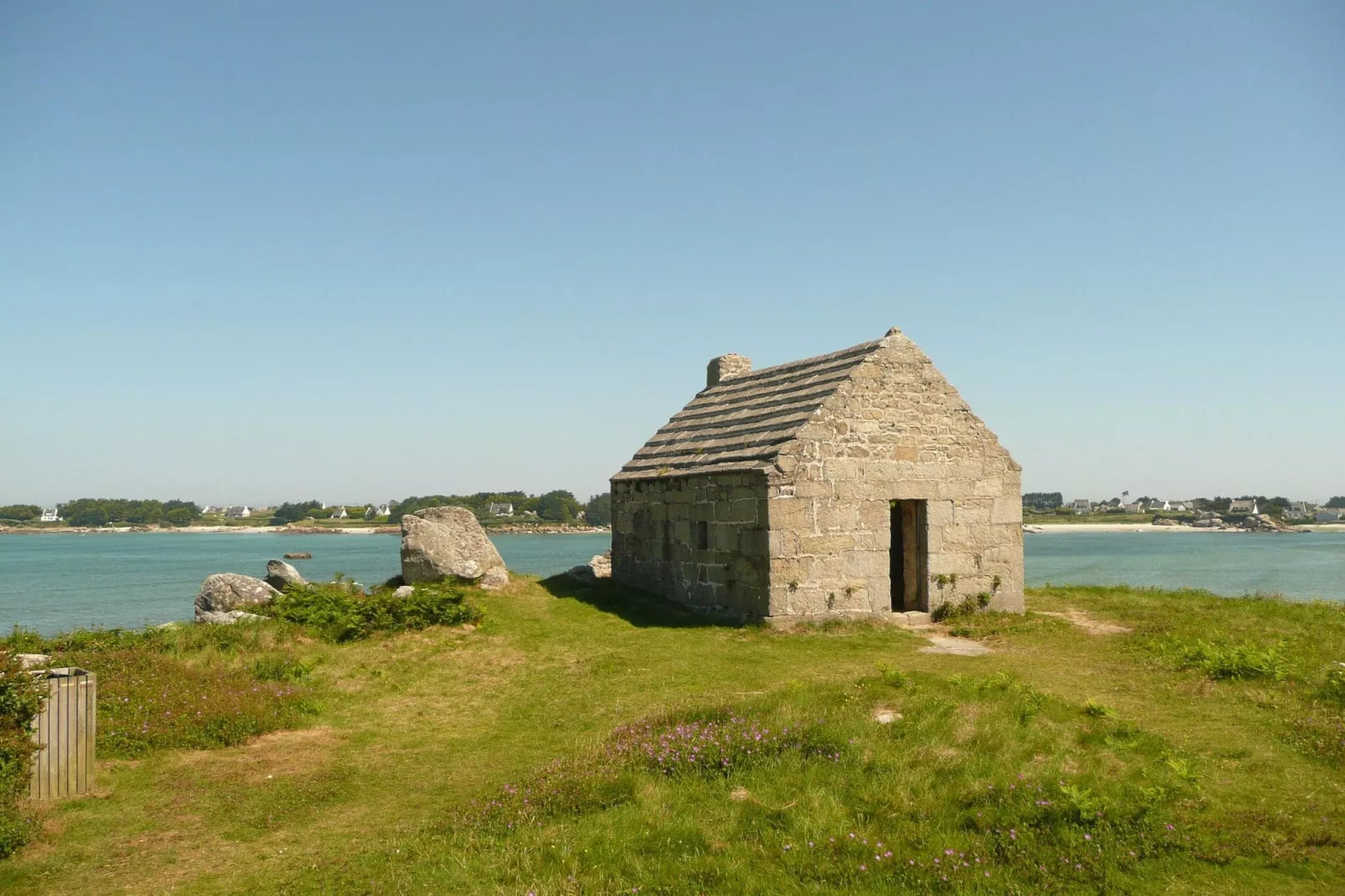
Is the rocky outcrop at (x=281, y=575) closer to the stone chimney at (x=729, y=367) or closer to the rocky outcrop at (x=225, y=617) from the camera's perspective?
the rocky outcrop at (x=225, y=617)

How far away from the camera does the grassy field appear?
673 centimetres

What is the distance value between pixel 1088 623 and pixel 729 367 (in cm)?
1147

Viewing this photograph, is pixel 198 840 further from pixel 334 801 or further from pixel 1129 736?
pixel 1129 736

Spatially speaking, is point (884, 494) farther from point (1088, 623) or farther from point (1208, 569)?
point (1208, 569)

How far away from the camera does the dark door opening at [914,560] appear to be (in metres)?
18.3

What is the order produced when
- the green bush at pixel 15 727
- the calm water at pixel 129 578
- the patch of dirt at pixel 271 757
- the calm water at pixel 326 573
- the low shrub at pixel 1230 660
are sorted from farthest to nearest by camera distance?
the calm water at pixel 326 573, the calm water at pixel 129 578, the low shrub at pixel 1230 660, the patch of dirt at pixel 271 757, the green bush at pixel 15 727

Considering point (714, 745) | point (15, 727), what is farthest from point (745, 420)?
point (15, 727)

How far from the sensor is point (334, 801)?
8.75m

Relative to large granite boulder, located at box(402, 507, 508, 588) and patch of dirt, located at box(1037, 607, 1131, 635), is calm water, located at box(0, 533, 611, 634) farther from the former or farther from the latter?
patch of dirt, located at box(1037, 607, 1131, 635)

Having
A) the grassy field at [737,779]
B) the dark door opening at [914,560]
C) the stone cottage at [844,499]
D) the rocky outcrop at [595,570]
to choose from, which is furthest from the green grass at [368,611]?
the dark door opening at [914,560]

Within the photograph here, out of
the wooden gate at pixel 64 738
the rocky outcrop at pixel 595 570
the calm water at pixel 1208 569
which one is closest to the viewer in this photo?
the wooden gate at pixel 64 738

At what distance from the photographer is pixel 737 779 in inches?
332

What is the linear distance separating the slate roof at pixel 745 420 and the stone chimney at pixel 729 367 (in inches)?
12.7

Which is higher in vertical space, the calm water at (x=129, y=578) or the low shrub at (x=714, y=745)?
the low shrub at (x=714, y=745)
